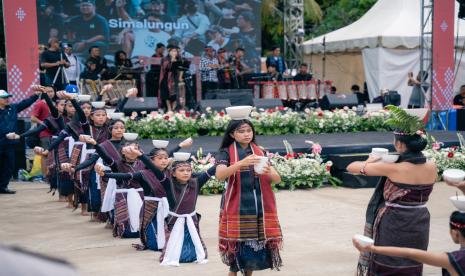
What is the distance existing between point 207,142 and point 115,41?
9.19 meters

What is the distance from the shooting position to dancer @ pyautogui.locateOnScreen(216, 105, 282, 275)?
5.78 metres

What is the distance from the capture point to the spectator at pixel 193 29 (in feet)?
75.5

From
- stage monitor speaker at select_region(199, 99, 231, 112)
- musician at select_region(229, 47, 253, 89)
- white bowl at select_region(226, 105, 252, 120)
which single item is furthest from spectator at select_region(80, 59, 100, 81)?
white bowl at select_region(226, 105, 252, 120)

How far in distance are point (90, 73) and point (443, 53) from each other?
29.9 feet

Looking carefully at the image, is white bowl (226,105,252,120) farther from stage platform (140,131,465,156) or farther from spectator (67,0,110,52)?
spectator (67,0,110,52)

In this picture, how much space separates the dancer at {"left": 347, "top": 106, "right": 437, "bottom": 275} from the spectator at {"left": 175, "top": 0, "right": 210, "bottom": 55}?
1821 cm

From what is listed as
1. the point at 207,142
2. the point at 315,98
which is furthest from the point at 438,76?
the point at 207,142

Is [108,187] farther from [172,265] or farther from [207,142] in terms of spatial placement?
[207,142]

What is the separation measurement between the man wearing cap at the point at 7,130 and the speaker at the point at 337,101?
373 inches

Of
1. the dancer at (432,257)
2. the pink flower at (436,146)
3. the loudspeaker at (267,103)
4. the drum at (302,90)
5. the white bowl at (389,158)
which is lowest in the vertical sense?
the pink flower at (436,146)

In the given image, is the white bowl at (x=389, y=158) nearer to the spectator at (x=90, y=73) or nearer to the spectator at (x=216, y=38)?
the spectator at (x=90, y=73)

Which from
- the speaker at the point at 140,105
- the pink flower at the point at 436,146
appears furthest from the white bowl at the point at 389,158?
the speaker at the point at 140,105

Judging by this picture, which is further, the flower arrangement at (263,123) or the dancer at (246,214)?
the flower arrangement at (263,123)

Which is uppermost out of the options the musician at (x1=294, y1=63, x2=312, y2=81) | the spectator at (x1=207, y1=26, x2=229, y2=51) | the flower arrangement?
the spectator at (x1=207, y1=26, x2=229, y2=51)
